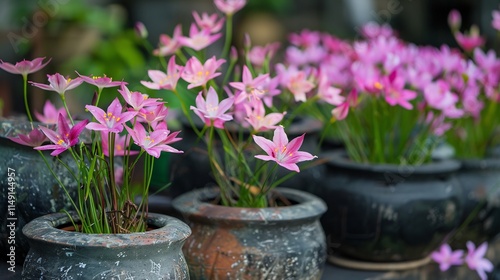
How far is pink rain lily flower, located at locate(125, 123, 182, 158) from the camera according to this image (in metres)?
1.03

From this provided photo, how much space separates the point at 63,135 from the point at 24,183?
23cm

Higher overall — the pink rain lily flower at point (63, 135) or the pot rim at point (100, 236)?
the pink rain lily flower at point (63, 135)

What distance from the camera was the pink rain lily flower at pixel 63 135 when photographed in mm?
1028

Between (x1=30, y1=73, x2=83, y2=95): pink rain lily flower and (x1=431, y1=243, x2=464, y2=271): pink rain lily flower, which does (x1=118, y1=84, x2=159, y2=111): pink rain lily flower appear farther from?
(x1=431, y1=243, x2=464, y2=271): pink rain lily flower

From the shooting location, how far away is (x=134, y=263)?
1013 mm

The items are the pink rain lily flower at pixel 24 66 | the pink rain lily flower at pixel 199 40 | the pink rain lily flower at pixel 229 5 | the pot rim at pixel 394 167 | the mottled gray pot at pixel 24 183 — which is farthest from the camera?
the pot rim at pixel 394 167

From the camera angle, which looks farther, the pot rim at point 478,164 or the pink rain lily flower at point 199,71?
the pot rim at point 478,164

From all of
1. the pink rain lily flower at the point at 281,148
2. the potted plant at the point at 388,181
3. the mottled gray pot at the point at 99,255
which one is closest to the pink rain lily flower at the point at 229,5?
the potted plant at the point at 388,181

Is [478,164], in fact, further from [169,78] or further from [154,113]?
[154,113]

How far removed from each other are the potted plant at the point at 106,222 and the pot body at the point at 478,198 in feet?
3.39

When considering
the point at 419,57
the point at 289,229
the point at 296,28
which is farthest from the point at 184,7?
the point at 289,229

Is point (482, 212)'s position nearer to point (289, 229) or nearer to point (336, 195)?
point (336, 195)

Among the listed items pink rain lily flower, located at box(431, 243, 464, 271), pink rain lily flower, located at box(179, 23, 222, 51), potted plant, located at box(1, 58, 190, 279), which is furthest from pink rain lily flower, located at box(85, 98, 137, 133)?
pink rain lily flower, located at box(431, 243, 464, 271)

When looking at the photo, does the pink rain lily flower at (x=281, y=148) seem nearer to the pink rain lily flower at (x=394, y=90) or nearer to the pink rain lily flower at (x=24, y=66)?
the pink rain lily flower at (x=24, y=66)
